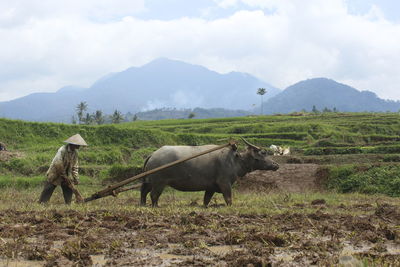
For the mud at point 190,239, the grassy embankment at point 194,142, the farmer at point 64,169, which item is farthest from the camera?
the grassy embankment at point 194,142

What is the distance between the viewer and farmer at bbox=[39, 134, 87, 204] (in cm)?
1075

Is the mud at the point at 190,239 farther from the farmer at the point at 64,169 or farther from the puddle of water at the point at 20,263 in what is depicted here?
the farmer at the point at 64,169

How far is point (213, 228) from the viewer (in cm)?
728

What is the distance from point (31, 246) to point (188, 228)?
2326 mm

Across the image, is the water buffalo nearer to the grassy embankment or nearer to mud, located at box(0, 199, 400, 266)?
the grassy embankment

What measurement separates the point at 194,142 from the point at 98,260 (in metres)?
27.8

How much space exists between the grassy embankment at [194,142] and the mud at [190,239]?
382 cm

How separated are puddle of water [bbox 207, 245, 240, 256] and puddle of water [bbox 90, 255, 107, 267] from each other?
134 cm

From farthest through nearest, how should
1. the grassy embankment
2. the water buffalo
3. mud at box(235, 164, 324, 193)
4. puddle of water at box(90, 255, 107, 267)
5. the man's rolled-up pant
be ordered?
mud at box(235, 164, 324, 193), the grassy embankment, the water buffalo, the man's rolled-up pant, puddle of water at box(90, 255, 107, 267)

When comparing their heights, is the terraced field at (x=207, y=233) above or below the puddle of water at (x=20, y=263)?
below

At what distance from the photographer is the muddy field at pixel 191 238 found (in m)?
5.41

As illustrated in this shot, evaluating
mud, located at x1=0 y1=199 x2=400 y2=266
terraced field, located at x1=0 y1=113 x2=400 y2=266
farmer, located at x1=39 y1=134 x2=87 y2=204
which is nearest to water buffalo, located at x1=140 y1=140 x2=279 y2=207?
terraced field, located at x1=0 y1=113 x2=400 y2=266

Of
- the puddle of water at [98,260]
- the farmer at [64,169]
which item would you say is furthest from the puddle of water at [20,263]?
the farmer at [64,169]

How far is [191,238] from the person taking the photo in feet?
21.5
